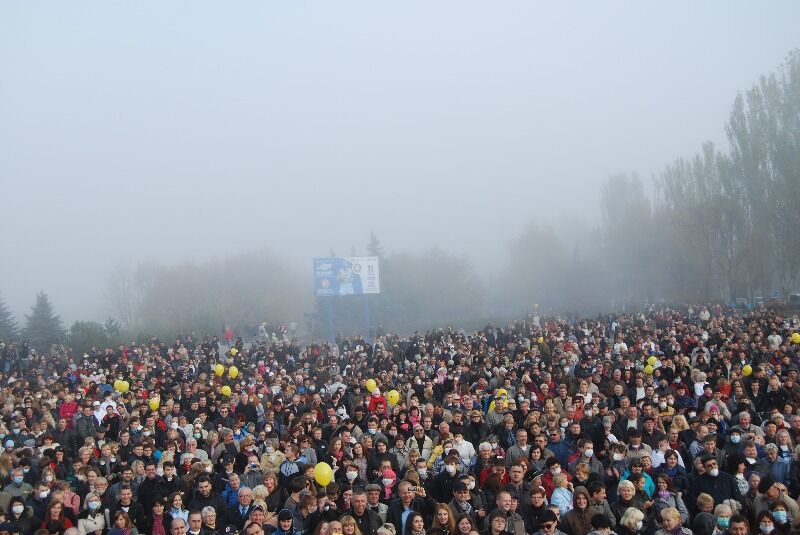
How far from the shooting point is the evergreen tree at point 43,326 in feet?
135

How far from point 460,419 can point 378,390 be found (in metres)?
4.68

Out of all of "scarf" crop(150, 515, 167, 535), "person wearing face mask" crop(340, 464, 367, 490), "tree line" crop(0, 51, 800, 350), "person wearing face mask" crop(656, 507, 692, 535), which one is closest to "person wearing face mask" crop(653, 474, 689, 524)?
"person wearing face mask" crop(656, 507, 692, 535)

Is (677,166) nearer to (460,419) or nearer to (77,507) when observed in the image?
(460,419)

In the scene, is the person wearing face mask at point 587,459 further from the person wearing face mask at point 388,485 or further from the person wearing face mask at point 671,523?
the person wearing face mask at point 388,485

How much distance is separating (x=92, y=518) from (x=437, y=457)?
14.6 ft

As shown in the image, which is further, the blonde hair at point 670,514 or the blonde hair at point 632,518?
the blonde hair at point 632,518

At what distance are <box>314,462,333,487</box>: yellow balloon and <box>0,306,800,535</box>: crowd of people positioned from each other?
76mm

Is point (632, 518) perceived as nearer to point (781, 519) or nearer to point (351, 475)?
point (781, 519)

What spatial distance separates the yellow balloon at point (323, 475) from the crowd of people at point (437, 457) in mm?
76

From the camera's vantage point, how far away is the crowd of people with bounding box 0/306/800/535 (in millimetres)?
7094

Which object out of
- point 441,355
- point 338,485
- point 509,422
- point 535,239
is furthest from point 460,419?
point 535,239

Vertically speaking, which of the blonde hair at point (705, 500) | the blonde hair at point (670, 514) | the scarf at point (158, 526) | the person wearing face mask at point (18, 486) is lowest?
the scarf at point (158, 526)

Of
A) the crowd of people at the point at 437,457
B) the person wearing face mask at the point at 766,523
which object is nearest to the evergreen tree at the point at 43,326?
the crowd of people at the point at 437,457

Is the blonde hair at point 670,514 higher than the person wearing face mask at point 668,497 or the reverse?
higher
